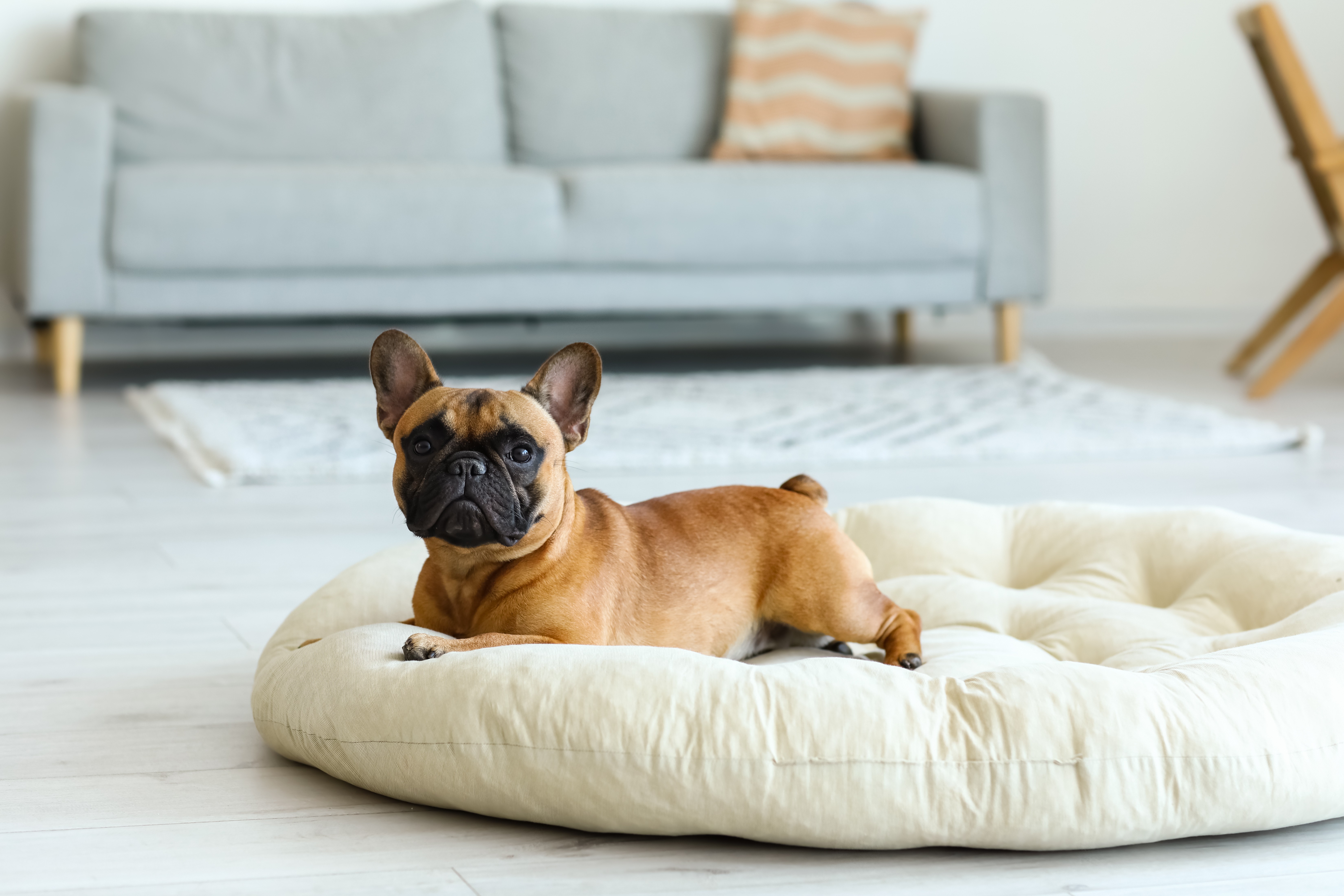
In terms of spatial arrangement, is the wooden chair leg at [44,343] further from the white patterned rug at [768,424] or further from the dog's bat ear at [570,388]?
the dog's bat ear at [570,388]

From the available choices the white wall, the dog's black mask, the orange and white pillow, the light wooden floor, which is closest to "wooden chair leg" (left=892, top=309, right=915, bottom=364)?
the white wall

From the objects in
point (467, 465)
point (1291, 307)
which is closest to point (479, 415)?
point (467, 465)

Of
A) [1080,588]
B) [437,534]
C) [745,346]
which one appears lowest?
[745,346]

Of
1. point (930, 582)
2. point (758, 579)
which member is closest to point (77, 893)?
point (758, 579)

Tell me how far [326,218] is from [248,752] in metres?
2.59

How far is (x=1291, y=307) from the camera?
4.33m

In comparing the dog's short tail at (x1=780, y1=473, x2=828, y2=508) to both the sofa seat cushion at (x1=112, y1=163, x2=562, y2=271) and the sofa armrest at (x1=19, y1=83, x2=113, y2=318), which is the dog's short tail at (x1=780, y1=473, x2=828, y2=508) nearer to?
the sofa seat cushion at (x1=112, y1=163, x2=562, y2=271)

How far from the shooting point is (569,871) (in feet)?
3.91

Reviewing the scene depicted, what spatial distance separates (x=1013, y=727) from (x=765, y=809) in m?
0.21

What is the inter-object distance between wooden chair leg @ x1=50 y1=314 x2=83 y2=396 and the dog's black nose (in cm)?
283

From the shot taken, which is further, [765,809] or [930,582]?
[930,582]

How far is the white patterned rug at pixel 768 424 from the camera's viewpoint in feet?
9.87

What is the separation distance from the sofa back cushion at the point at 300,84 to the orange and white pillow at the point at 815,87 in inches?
30.2

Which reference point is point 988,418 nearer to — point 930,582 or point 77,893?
point 930,582
